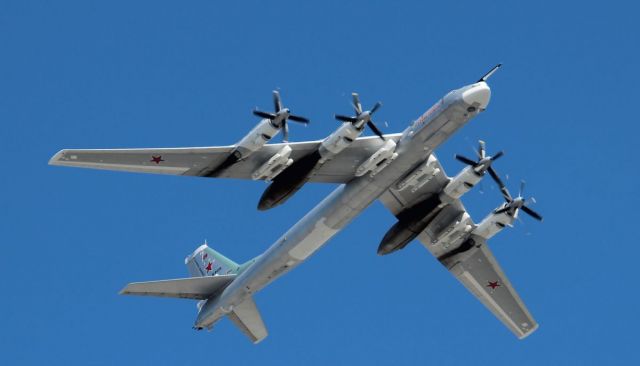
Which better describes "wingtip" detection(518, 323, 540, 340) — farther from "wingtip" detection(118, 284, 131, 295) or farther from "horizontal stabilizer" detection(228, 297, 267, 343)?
"wingtip" detection(118, 284, 131, 295)

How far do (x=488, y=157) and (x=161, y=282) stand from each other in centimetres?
1678

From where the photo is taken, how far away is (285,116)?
4759 cm

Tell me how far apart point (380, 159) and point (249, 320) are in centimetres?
1210

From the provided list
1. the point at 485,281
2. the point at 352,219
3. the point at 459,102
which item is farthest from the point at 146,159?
the point at 485,281

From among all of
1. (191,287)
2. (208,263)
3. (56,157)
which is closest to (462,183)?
(191,287)

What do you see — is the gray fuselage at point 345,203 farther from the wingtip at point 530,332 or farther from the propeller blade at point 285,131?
the wingtip at point 530,332

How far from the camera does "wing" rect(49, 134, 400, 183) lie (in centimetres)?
4834

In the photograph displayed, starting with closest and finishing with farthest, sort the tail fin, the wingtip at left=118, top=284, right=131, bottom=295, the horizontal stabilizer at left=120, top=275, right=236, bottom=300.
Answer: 1. the wingtip at left=118, top=284, right=131, bottom=295
2. the horizontal stabilizer at left=120, top=275, right=236, bottom=300
3. the tail fin

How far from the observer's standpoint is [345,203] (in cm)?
5109

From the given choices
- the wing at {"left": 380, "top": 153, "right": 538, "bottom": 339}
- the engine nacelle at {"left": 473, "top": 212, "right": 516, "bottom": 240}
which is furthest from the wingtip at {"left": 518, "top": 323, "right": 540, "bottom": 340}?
the engine nacelle at {"left": 473, "top": 212, "right": 516, "bottom": 240}

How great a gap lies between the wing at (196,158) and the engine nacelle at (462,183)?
4116mm

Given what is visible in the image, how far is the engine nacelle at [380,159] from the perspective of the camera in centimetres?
4944

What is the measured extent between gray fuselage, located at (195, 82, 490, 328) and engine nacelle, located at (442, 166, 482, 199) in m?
2.19

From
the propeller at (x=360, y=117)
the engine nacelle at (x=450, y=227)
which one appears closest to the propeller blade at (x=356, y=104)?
the propeller at (x=360, y=117)
